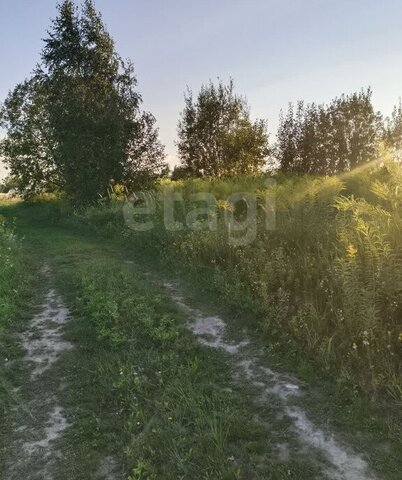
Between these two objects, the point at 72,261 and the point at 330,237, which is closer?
the point at 330,237

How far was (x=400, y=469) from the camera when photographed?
A: 148 inches

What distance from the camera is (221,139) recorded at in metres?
24.6

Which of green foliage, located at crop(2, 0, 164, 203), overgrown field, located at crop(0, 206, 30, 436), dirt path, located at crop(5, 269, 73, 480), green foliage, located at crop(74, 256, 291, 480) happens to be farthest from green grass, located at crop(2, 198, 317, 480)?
green foliage, located at crop(2, 0, 164, 203)

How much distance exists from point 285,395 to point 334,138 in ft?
67.3

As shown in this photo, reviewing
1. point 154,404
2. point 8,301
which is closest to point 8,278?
point 8,301

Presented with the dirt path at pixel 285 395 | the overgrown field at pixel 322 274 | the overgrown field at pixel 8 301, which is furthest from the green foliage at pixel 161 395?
the overgrown field at pixel 322 274

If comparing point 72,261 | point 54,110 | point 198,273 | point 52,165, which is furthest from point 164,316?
point 52,165

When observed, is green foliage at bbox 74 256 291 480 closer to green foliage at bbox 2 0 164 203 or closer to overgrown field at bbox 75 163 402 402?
overgrown field at bbox 75 163 402 402

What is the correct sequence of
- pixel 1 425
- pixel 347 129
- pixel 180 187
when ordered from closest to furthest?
pixel 1 425 < pixel 180 187 < pixel 347 129

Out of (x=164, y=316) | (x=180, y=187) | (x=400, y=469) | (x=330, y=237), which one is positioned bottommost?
(x=400, y=469)

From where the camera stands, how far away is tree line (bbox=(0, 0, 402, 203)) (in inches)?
841

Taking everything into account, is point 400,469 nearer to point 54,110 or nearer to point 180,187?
point 180,187

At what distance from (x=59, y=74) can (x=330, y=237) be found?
781 inches

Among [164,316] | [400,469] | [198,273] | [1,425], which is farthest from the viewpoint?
[198,273]
